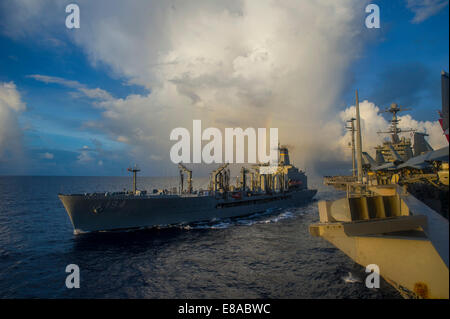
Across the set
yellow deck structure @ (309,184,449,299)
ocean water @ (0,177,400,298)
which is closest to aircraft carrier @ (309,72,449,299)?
yellow deck structure @ (309,184,449,299)

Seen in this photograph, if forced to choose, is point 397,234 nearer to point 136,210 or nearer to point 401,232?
point 401,232

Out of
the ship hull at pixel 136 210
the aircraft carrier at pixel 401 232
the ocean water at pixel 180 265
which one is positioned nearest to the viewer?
the aircraft carrier at pixel 401 232

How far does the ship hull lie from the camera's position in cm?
2644

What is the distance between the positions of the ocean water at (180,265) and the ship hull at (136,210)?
1675mm

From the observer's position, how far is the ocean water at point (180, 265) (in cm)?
1291

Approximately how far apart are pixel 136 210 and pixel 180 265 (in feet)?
46.9

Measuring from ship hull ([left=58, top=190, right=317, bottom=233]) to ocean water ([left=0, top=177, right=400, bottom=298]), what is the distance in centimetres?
167

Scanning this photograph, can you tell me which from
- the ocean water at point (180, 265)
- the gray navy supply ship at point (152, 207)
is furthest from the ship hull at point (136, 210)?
the ocean water at point (180, 265)

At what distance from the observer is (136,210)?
28500 mm

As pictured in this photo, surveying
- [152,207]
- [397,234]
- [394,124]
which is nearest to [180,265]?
[152,207]

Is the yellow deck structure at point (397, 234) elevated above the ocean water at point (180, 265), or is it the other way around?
the yellow deck structure at point (397, 234)

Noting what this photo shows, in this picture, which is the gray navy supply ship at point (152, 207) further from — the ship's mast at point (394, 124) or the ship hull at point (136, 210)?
the ship's mast at point (394, 124)

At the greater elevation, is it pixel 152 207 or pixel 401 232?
pixel 401 232

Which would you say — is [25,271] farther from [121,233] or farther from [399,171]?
[399,171]
